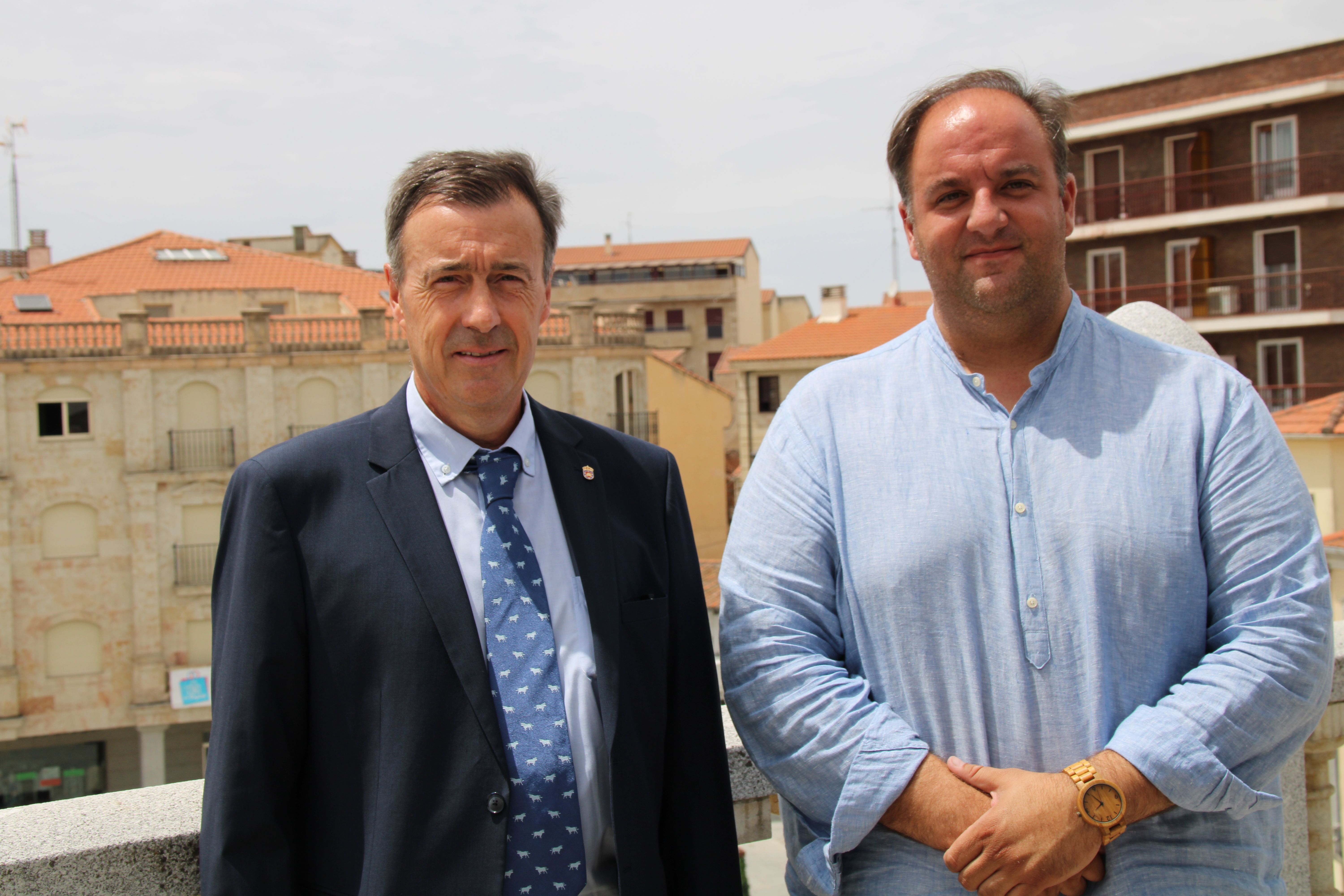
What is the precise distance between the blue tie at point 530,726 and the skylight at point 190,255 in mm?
38892

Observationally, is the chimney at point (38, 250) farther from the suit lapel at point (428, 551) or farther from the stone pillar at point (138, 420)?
the suit lapel at point (428, 551)

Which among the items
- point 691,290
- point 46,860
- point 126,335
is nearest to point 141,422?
point 126,335

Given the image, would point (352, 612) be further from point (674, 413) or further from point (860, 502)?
→ point (674, 413)

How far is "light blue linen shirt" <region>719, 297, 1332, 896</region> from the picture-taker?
203 cm

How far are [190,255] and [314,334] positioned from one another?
10.2 metres

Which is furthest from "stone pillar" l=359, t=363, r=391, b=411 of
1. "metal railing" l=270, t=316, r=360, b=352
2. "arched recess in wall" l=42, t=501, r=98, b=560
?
"arched recess in wall" l=42, t=501, r=98, b=560

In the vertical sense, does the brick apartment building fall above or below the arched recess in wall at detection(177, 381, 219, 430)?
above

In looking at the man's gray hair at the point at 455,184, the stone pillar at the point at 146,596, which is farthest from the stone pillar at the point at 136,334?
the man's gray hair at the point at 455,184

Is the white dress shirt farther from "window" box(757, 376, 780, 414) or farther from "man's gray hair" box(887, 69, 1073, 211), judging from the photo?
"window" box(757, 376, 780, 414)

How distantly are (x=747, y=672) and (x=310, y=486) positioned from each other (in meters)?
0.96

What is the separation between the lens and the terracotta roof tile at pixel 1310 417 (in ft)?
52.7

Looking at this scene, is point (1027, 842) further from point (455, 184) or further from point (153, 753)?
point (153, 753)

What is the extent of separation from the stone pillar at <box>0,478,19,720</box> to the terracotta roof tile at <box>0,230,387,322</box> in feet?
22.8

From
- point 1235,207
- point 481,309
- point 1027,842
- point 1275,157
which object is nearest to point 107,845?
point 481,309
